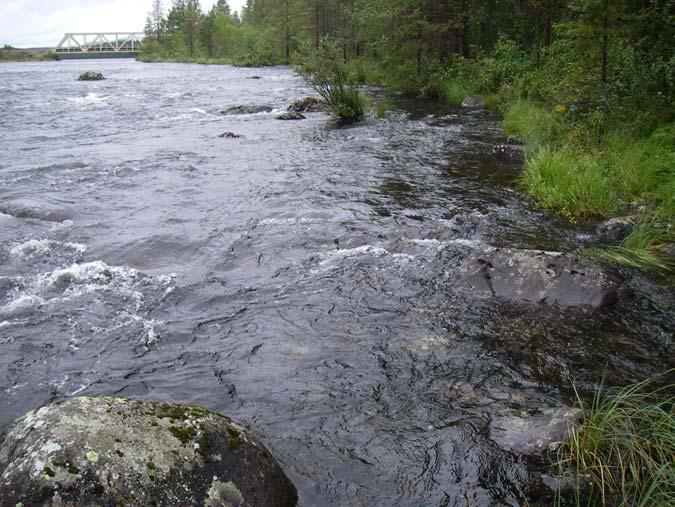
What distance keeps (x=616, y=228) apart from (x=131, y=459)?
8.21m

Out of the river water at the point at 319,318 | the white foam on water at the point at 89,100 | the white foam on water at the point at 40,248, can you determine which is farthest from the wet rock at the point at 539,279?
the white foam on water at the point at 89,100

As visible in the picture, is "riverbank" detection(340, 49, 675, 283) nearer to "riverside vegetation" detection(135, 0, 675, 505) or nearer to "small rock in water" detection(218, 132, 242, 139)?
"riverside vegetation" detection(135, 0, 675, 505)

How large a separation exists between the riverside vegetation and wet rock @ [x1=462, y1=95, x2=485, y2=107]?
0.43 m

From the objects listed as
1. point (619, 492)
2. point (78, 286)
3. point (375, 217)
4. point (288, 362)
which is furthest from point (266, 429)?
point (375, 217)

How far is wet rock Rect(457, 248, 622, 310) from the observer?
264 inches

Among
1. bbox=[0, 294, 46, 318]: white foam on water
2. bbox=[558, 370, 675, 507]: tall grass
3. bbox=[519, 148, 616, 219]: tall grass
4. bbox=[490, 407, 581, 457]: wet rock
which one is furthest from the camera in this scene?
bbox=[519, 148, 616, 219]: tall grass

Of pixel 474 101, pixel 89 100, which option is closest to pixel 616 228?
pixel 474 101

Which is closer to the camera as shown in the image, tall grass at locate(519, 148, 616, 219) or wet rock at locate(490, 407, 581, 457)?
wet rock at locate(490, 407, 581, 457)

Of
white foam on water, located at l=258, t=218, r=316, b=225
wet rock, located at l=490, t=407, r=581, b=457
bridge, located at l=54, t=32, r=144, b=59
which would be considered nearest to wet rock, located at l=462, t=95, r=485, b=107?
white foam on water, located at l=258, t=218, r=316, b=225

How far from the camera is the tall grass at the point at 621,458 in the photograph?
146 inches

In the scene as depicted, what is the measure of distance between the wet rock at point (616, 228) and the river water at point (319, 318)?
0.32m

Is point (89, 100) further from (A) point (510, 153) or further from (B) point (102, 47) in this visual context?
(B) point (102, 47)

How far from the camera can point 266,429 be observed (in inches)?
186

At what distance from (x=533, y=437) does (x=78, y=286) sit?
605 cm
